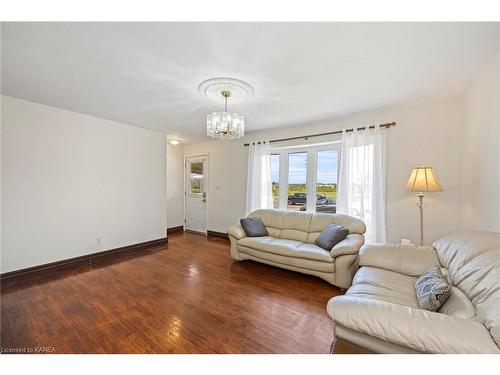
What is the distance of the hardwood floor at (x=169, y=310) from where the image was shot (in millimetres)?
1629

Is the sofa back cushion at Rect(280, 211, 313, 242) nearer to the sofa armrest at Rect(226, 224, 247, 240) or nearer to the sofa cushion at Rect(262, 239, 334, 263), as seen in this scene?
the sofa cushion at Rect(262, 239, 334, 263)

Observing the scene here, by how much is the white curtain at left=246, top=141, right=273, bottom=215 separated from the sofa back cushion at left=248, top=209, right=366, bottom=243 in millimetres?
385

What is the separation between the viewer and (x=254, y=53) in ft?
5.77

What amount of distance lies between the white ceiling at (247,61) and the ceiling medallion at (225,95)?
103mm

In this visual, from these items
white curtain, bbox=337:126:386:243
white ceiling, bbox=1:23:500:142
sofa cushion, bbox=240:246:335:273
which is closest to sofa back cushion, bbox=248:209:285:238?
sofa cushion, bbox=240:246:335:273

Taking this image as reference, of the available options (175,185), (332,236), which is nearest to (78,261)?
(175,185)

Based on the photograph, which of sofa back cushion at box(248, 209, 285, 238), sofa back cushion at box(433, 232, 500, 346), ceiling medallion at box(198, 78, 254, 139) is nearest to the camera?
sofa back cushion at box(433, 232, 500, 346)

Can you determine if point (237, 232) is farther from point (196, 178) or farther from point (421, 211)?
point (196, 178)

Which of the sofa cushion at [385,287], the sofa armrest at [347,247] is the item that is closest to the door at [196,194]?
the sofa armrest at [347,247]

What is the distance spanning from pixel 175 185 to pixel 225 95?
388 cm

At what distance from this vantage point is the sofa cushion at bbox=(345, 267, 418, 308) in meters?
1.57

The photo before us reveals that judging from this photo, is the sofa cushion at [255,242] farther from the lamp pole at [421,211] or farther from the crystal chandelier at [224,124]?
the lamp pole at [421,211]
